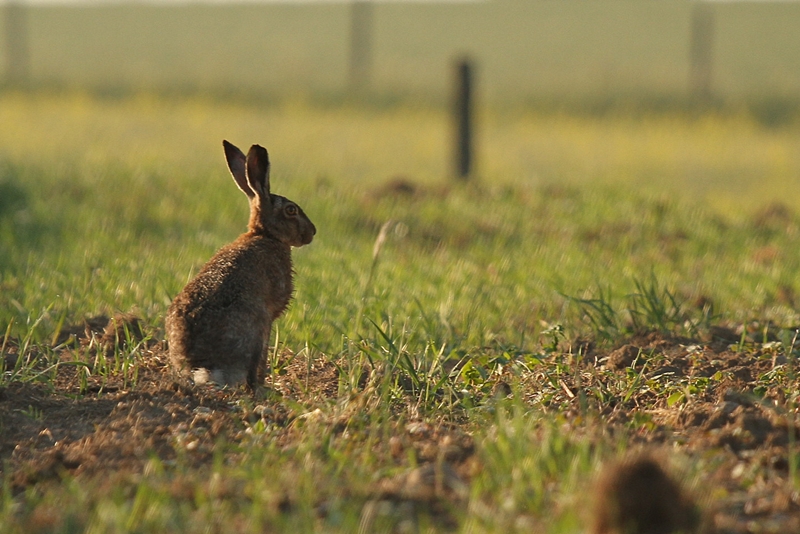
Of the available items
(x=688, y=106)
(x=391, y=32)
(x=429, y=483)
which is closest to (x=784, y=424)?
(x=429, y=483)

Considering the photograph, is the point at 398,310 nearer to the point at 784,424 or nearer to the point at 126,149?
the point at 784,424

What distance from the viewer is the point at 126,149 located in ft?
52.7

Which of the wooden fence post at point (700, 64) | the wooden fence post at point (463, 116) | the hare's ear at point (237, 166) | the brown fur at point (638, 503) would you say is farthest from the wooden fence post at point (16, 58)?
the brown fur at point (638, 503)

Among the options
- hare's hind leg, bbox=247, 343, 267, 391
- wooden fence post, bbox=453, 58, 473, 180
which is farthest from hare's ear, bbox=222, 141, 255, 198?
wooden fence post, bbox=453, 58, 473, 180

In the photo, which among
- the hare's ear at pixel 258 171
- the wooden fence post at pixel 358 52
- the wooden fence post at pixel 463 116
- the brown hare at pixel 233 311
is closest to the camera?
the brown hare at pixel 233 311

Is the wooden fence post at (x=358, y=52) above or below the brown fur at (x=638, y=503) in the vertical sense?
above

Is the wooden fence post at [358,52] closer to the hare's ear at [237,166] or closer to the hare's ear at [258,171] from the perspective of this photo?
the hare's ear at [237,166]

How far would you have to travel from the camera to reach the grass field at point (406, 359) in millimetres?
3445

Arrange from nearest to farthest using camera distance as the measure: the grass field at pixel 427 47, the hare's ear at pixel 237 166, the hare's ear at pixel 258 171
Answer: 1. the hare's ear at pixel 258 171
2. the hare's ear at pixel 237 166
3. the grass field at pixel 427 47

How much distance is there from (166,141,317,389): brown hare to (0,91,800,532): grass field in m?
0.14

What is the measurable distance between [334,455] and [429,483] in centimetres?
39

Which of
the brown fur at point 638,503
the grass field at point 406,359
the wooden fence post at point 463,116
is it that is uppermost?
the wooden fence post at point 463,116

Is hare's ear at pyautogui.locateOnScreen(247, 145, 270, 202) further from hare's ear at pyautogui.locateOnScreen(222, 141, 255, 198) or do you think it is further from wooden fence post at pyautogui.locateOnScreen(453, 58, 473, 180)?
wooden fence post at pyautogui.locateOnScreen(453, 58, 473, 180)

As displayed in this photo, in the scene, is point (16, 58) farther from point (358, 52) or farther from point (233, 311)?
point (233, 311)
